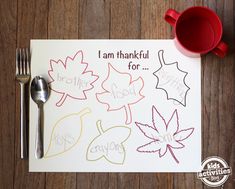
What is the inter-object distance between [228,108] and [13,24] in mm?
466

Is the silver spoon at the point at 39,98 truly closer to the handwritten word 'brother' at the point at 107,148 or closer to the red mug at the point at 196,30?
the handwritten word 'brother' at the point at 107,148

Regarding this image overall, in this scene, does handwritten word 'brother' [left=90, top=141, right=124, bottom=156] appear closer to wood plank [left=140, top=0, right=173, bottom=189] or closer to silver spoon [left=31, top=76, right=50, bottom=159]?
silver spoon [left=31, top=76, right=50, bottom=159]

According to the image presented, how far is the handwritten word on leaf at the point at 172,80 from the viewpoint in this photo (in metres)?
0.67

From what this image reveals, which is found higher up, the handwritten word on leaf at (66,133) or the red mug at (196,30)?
the red mug at (196,30)

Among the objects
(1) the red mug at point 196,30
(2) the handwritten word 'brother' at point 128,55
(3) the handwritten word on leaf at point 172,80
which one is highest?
(1) the red mug at point 196,30

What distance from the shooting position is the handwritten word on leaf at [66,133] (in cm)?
67

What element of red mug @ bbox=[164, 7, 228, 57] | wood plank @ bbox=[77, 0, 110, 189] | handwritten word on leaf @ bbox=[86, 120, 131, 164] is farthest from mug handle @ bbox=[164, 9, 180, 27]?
handwritten word on leaf @ bbox=[86, 120, 131, 164]

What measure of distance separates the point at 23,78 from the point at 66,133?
0.14 metres

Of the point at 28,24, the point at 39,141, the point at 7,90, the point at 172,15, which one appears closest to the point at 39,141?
the point at 39,141

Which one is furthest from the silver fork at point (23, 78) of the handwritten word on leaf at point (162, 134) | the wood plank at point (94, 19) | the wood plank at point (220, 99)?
the wood plank at point (220, 99)

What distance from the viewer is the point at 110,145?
0.67m

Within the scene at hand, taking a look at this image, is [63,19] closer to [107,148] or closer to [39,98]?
[39,98]

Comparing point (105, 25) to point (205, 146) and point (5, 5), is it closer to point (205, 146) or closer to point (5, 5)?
point (5, 5)

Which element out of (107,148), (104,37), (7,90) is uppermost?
(104,37)
